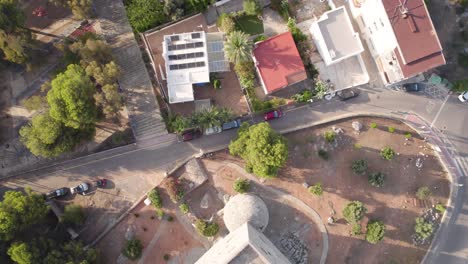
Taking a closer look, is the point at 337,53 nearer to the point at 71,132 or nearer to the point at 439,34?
the point at 439,34

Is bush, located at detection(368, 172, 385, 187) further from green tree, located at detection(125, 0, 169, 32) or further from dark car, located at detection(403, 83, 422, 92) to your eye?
green tree, located at detection(125, 0, 169, 32)

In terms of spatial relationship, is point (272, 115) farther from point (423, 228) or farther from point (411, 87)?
point (423, 228)

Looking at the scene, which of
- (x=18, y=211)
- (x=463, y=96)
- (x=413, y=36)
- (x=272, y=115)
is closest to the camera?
(x=18, y=211)

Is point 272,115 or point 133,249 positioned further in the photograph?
point 272,115

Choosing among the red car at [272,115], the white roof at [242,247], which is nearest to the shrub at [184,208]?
the white roof at [242,247]

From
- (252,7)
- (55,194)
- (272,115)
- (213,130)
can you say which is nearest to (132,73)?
(213,130)

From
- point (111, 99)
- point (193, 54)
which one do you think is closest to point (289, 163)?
point (193, 54)
